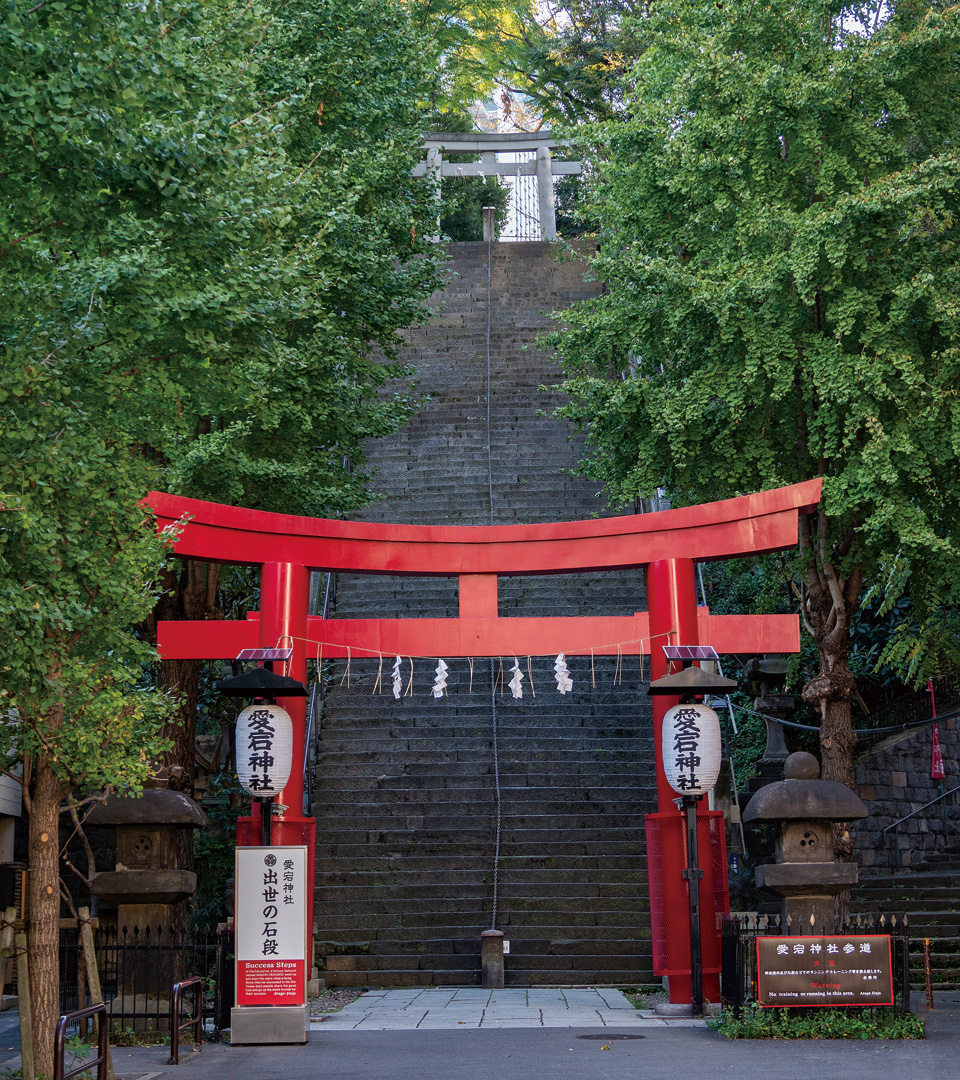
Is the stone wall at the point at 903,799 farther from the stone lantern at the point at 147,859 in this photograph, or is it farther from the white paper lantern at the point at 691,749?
the stone lantern at the point at 147,859

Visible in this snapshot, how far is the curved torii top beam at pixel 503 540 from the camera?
11.0 meters

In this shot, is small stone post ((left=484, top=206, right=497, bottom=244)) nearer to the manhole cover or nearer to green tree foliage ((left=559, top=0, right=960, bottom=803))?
green tree foliage ((left=559, top=0, right=960, bottom=803))

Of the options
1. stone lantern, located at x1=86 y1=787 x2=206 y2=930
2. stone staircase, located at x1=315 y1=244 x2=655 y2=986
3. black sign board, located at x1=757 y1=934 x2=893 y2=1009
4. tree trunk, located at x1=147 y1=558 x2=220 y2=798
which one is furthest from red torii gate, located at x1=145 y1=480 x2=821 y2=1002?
stone staircase, located at x1=315 y1=244 x2=655 y2=986

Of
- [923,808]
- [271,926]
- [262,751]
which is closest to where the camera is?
[271,926]

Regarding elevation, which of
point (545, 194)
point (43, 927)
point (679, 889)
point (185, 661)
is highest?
point (545, 194)

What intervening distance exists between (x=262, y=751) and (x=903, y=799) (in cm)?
1065

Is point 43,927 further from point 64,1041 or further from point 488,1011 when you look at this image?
point 488,1011

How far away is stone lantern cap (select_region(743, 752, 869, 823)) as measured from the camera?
1029cm

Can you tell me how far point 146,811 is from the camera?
10.1 metres

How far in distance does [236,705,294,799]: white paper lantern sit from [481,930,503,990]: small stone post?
3.33 metres

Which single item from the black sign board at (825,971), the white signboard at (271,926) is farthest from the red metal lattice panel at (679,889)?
the white signboard at (271,926)

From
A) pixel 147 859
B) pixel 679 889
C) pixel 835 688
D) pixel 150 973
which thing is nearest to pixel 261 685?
pixel 147 859

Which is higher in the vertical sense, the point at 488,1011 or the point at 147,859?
the point at 147,859

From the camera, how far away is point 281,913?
9570mm
